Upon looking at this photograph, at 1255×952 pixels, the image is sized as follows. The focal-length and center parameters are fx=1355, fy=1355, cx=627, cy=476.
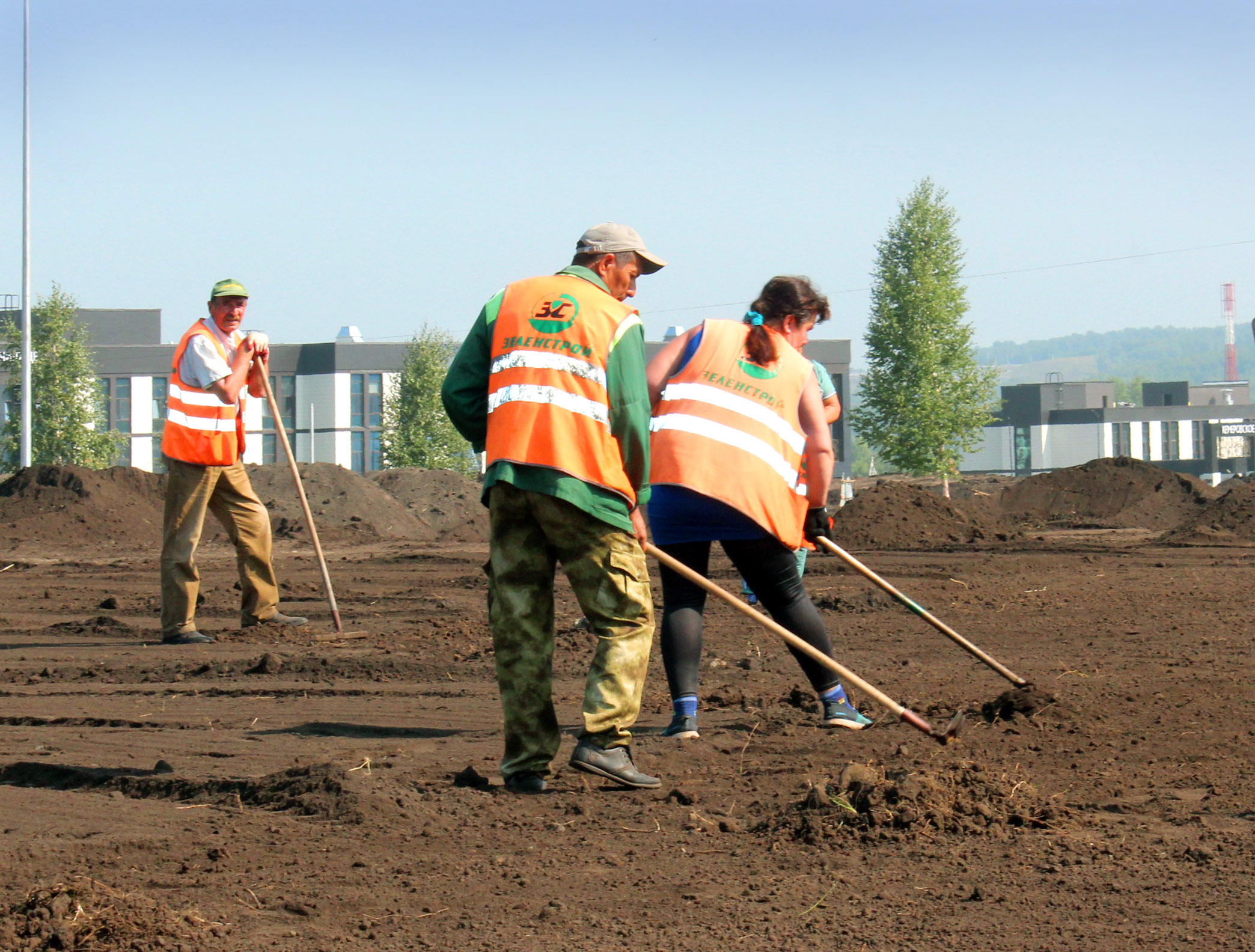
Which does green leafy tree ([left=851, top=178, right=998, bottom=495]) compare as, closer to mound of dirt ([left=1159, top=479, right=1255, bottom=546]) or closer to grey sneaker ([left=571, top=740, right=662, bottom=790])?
mound of dirt ([left=1159, top=479, right=1255, bottom=546])

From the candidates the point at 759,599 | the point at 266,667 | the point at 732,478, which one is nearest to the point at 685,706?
the point at 759,599

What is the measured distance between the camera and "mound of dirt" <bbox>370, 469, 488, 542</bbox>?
27141mm

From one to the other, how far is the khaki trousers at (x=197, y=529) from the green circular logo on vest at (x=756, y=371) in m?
4.35

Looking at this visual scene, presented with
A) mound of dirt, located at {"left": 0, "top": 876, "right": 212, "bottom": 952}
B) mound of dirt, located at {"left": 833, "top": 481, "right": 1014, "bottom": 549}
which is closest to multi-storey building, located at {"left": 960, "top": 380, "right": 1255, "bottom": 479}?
mound of dirt, located at {"left": 833, "top": 481, "right": 1014, "bottom": 549}

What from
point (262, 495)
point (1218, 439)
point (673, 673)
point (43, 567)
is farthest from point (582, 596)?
point (1218, 439)

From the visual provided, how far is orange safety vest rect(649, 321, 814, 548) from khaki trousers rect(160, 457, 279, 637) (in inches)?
165

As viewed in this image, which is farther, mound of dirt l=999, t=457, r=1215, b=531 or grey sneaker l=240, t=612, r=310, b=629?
mound of dirt l=999, t=457, r=1215, b=531

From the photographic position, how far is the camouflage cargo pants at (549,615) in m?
4.62

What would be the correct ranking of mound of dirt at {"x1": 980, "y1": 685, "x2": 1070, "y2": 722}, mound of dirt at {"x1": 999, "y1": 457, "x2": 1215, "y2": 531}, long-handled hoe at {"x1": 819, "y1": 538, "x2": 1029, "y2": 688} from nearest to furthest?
mound of dirt at {"x1": 980, "y1": 685, "x2": 1070, "y2": 722} → long-handled hoe at {"x1": 819, "y1": 538, "x2": 1029, "y2": 688} → mound of dirt at {"x1": 999, "y1": 457, "x2": 1215, "y2": 531}

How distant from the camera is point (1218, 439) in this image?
84000 mm

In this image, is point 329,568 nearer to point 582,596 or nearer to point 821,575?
point 821,575

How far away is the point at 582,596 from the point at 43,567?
46.9ft

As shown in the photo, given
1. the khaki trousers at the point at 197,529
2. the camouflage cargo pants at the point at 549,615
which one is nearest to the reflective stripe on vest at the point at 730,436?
the camouflage cargo pants at the point at 549,615

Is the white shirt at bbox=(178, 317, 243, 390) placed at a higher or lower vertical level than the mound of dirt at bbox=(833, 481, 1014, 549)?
higher
